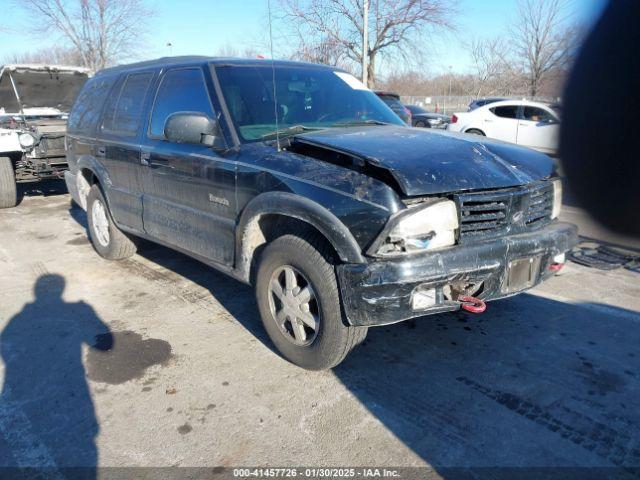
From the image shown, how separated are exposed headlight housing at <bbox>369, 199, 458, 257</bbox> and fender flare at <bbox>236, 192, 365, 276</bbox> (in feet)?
0.41

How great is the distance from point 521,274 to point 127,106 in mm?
3746

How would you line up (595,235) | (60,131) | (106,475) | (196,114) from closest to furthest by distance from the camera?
(595,235)
(106,475)
(196,114)
(60,131)

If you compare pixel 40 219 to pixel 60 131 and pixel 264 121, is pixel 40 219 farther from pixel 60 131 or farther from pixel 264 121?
pixel 264 121

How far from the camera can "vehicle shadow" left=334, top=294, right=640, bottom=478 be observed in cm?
242

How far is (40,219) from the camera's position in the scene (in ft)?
25.4

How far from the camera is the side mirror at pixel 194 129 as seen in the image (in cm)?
348

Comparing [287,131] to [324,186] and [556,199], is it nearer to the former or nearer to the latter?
[324,186]

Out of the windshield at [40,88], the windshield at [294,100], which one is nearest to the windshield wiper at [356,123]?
the windshield at [294,100]

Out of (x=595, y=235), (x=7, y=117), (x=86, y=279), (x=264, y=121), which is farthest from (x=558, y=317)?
(x=7, y=117)

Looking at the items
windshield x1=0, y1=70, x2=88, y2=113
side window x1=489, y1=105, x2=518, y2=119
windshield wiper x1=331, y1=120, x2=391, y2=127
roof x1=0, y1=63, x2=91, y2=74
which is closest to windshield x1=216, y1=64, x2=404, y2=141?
windshield wiper x1=331, y1=120, x2=391, y2=127

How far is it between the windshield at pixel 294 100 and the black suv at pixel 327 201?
12 millimetres

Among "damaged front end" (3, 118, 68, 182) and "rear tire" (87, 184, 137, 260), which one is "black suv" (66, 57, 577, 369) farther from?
"damaged front end" (3, 118, 68, 182)

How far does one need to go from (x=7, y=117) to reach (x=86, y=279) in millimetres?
6088

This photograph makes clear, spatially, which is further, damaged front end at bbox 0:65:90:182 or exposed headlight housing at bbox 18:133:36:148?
damaged front end at bbox 0:65:90:182
